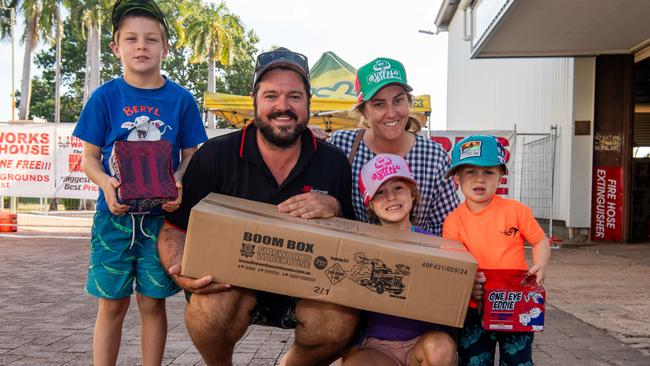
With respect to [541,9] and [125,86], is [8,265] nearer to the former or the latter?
[125,86]

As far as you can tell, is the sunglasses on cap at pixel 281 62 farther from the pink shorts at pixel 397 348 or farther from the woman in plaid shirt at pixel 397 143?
the pink shorts at pixel 397 348

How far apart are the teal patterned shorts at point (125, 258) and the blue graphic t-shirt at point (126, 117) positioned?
5.3 inches

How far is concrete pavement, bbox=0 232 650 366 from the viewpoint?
3496mm

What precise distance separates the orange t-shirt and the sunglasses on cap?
109cm

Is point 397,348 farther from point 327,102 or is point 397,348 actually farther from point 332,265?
point 327,102

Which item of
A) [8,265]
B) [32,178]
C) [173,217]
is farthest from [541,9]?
[32,178]

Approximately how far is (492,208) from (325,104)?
7.30 meters

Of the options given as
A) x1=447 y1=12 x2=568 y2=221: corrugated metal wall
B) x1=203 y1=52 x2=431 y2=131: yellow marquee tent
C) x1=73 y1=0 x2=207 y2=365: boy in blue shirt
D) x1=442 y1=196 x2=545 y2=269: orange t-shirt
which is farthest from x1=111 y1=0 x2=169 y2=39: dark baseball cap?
x1=447 y1=12 x2=568 y2=221: corrugated metal wall

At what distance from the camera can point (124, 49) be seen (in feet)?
8.89

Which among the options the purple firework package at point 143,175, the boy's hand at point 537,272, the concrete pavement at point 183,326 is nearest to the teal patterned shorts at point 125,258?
the purple firework package at point 143,175

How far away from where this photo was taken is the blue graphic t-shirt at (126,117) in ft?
8.83

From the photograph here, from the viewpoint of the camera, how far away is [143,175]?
7.80 feet

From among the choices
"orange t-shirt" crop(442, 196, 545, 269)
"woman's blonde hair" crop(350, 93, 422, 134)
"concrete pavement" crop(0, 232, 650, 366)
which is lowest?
"concrete pavement" crop(0, 232, 650, 366)

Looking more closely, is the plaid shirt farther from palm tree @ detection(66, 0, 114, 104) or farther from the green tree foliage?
the green tree foliage
